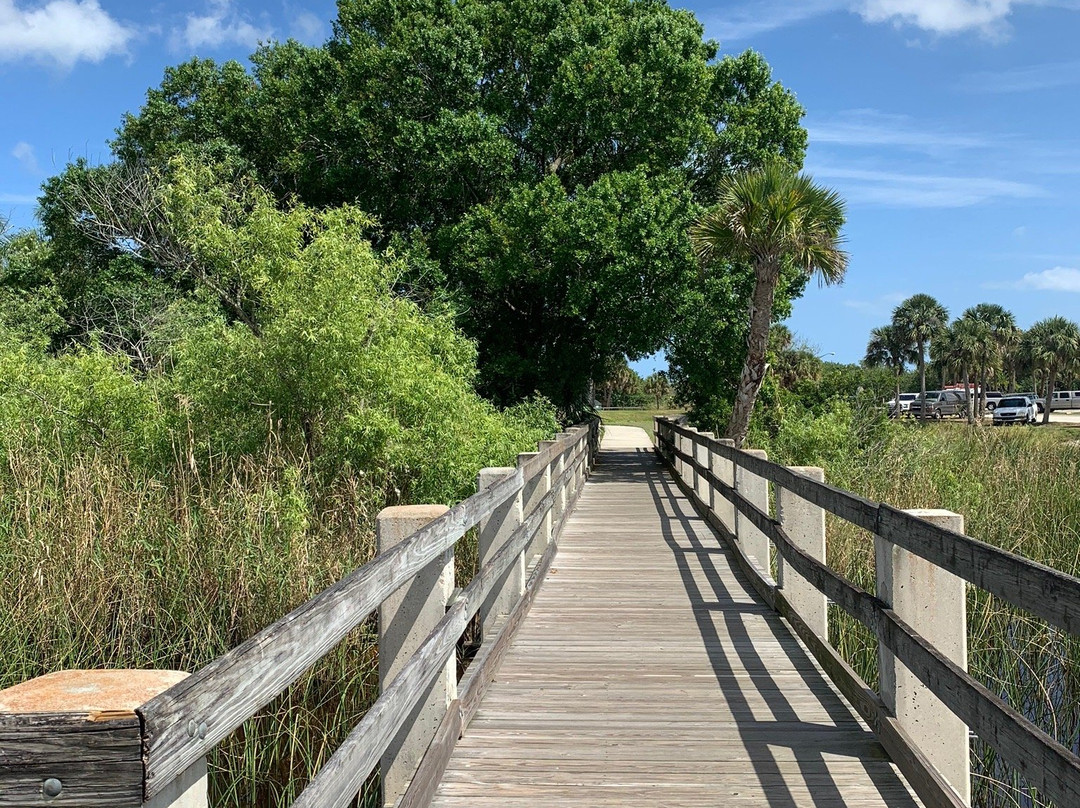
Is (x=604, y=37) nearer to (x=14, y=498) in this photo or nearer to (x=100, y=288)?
(x=100, y=288)

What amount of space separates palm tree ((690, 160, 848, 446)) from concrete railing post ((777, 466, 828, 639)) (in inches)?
510

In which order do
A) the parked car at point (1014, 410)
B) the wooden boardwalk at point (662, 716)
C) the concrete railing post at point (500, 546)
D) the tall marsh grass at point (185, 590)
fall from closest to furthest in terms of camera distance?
the wooden boardwalk at point (662, 716) < the tall marsh grass at point (185, 590) < the concrete railing post at point (500, 546) < the parked car at point (1014, 410)

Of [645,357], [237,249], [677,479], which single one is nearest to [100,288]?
[237,249]

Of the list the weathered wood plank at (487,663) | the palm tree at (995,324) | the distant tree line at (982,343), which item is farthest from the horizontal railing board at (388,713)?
the palm tree at (995,324)

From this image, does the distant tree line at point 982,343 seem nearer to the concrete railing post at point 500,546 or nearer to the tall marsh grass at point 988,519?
the tall marsh grass at point 988,519

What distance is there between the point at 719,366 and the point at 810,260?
390 cm

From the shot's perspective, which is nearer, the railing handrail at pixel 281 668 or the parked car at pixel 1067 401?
the railing handrail at pixel 281 668

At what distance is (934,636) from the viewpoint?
12.7 feet

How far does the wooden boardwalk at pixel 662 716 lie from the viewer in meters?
3.81

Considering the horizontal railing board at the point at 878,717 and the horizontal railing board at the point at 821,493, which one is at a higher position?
the horizontal railing board at the point at 821,493

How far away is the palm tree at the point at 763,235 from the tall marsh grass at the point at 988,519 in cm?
207

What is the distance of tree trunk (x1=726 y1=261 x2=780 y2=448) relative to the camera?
19547mm

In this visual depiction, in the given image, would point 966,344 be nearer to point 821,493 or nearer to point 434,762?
point 821,493

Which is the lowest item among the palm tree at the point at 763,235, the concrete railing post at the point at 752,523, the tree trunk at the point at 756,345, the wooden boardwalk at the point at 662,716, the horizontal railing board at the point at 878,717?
the wooden boardwalk at the point at 662,716
